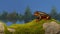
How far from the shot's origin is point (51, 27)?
3221 millimetres

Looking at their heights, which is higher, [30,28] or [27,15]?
[27,15]

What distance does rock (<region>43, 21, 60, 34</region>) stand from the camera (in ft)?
10.5

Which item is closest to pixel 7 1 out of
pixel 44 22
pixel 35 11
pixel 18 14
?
pixel 18 14

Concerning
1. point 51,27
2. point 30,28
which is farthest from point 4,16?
point 51,27

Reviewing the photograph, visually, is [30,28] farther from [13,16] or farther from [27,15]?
[13,16]

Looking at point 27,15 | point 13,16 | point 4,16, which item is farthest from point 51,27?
point 4,16

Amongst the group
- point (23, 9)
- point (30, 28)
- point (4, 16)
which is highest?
point (23, 9)

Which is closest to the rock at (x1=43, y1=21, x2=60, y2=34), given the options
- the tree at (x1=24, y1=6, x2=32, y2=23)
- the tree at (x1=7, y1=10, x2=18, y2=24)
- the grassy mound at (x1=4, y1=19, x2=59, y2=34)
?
the grassy mound at (x1=4, y1=19, x2=59, y2=34)

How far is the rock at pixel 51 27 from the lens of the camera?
10.5 feet

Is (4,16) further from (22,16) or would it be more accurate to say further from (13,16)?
(22,16)

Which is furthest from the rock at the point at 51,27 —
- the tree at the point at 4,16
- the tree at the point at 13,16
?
the tree at the point at 4,16

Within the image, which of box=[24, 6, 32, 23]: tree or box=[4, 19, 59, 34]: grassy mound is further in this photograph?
box=[24, 6, 32, 23]: tree

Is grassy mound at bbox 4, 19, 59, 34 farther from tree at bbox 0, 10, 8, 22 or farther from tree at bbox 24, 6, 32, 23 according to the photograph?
tree at bbox 0, 10, 8, 22

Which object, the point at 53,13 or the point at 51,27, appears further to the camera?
the point at 53,13
